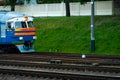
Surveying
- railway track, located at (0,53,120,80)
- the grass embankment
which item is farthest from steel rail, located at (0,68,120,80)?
the grass embankment

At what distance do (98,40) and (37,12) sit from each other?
17533 millimetres

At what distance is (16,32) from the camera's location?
2859cm

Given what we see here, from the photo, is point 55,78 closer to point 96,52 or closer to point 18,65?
point 18,65

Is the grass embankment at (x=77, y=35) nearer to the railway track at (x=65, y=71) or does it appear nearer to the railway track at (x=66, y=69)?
the railway track at (x=66, y=69)

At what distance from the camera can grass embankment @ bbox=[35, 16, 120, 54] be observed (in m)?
31.0

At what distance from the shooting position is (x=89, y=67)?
773 inches

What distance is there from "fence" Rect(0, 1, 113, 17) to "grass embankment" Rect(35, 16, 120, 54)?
17.2 feet

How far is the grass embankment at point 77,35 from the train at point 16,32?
3.50m

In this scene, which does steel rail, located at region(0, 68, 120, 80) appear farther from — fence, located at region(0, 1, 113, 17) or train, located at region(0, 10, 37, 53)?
fence, located at region(0, 1, 113, 17)

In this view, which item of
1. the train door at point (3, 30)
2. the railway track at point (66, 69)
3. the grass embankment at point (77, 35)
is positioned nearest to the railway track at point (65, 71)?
the railway track at point (66, 69)

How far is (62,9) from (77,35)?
13215 mm

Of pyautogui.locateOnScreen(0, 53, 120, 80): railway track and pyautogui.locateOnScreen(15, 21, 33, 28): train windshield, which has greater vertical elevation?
pyautogui.locateOnScreen(15, 21, 33, 28): train windshield

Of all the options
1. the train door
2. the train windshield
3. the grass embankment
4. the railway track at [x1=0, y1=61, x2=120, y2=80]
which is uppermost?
the train windshield

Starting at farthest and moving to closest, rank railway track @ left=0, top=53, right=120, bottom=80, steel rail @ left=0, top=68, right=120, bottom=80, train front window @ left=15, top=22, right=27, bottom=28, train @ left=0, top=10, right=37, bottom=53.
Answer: train front window @ left=15, top=22, right=27, bottom=28
train @ left=0, top=10, right=37, bottom=53
railway track @ left=0, top=53, right=120, bottom=80
steel rail @ left=0, top=68, right=120, bottom=80
